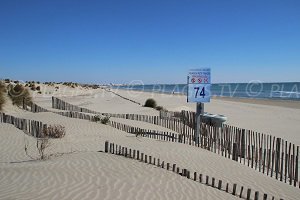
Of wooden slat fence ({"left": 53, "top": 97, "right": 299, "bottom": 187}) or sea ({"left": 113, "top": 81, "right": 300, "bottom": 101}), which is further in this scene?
sea ({"left": 113, "top": 81, "right": 300, "bottom": 101})

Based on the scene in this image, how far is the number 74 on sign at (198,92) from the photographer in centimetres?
1505

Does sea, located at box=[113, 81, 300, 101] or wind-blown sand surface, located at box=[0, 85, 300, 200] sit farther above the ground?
wind-blown sand surface, located at box=[0, 85, 300, 200]

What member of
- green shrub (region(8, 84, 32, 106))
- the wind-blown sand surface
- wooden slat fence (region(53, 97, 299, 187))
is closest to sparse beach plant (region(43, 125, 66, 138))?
the wind-blown sand surface

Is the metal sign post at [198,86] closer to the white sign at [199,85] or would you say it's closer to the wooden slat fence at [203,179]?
the white sign at [199,85]

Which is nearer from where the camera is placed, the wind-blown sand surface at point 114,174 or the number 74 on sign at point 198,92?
the wind-blown sand surface at point 114,174

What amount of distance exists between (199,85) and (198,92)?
282mm

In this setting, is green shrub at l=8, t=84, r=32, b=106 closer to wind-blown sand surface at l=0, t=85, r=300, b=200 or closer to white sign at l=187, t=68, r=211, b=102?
wind-blown sand surface at l=0, t=85, r=300, b=200

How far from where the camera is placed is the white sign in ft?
49.1

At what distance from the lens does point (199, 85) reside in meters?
15.1

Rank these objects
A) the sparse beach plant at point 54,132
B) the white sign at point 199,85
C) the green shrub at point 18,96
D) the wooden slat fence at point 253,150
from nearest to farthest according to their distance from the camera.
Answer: the wooden slat fence at point 253,150
the white sign at point 199,85
the sparse beach plant at point 54,132
the green shrub at point 18,96

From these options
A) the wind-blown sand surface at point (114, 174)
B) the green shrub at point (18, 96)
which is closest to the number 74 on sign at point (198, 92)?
the wind-blown sand surface at point (114, 174)

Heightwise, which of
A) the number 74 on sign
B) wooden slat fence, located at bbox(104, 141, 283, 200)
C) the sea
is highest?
the number 74 on sign

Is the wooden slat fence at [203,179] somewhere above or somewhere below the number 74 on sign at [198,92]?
below

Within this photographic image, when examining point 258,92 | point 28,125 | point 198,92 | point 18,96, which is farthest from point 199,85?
point 258,92
